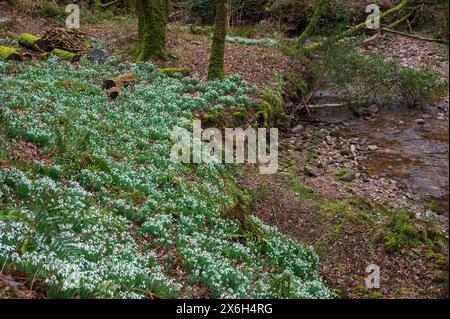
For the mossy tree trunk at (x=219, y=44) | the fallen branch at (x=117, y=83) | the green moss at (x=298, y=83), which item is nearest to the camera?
the fallen branch at (x=117, y=83)

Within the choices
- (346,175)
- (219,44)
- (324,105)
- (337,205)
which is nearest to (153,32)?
(219,44)

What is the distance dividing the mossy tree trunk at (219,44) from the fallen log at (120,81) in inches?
109

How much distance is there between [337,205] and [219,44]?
25.1ft

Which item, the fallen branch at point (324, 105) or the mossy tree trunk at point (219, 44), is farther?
the fallen branch at point (324, 105)

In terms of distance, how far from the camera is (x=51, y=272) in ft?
18.3

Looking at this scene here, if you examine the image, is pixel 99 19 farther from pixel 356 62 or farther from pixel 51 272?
pixel 51 272

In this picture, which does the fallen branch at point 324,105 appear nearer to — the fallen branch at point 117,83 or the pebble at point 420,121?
the pebble at point 420,121

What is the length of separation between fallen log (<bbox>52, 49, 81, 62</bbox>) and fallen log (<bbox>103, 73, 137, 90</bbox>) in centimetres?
307

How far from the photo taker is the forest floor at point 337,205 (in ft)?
29.7

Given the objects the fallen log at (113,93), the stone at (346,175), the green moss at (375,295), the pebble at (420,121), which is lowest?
the green moss at (375,295)

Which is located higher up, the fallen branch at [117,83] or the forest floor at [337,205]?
the fallen branch at [117,83]

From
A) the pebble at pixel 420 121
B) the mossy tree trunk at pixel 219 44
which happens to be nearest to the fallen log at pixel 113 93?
the mossy tree trunk at pixel 219 44

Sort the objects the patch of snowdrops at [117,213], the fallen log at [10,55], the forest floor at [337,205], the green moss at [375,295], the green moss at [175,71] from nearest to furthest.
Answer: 1. the patch of snowdrops at [117,213]
2. the green moss at [375,295]
3. the forest floor at [337,205]
4. the fallen log at [10,55]
5. the green moss at [175,71]

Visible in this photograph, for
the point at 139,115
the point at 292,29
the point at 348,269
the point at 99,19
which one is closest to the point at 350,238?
the point at 348,269
